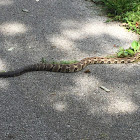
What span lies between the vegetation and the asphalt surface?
257mm

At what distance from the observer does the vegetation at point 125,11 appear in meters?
8.65

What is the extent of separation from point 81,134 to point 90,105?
0.86 meters

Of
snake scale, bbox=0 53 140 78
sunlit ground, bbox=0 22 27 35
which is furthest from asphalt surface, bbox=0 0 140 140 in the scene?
snake scale, bbox=0 53 140 78

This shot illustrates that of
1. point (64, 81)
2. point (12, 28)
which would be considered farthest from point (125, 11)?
point (64, 81)

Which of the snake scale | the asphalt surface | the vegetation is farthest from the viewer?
the vegetation

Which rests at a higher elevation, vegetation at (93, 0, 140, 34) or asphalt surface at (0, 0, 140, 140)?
vegetation at (93, 0, 140, 34)

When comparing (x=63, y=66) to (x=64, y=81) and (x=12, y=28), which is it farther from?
(x=12, y=28)

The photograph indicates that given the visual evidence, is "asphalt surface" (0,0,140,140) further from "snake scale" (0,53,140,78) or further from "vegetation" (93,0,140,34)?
"vegetation" (93,0,140,34)

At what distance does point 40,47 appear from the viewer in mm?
7504

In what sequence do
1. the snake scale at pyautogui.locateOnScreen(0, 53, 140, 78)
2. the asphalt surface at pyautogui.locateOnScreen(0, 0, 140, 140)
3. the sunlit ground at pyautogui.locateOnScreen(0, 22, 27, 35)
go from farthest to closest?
the sunlit ground at pyautogui.locateOnScreen(0, 22, 27, 35) → the snake scale at pyautogui.locateOnScreen(0, 53, 140, 78) → the asphalt surface at pyautogui.locateOnScreen(0, 0, 140, 140)

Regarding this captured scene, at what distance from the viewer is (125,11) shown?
360 inches

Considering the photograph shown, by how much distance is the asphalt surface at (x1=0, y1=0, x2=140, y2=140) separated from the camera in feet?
16.7

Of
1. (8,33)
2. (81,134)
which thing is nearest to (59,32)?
(8,33)

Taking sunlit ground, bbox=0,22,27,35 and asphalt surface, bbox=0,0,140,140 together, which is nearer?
asphalt surface, bbox=0,0,140,140
